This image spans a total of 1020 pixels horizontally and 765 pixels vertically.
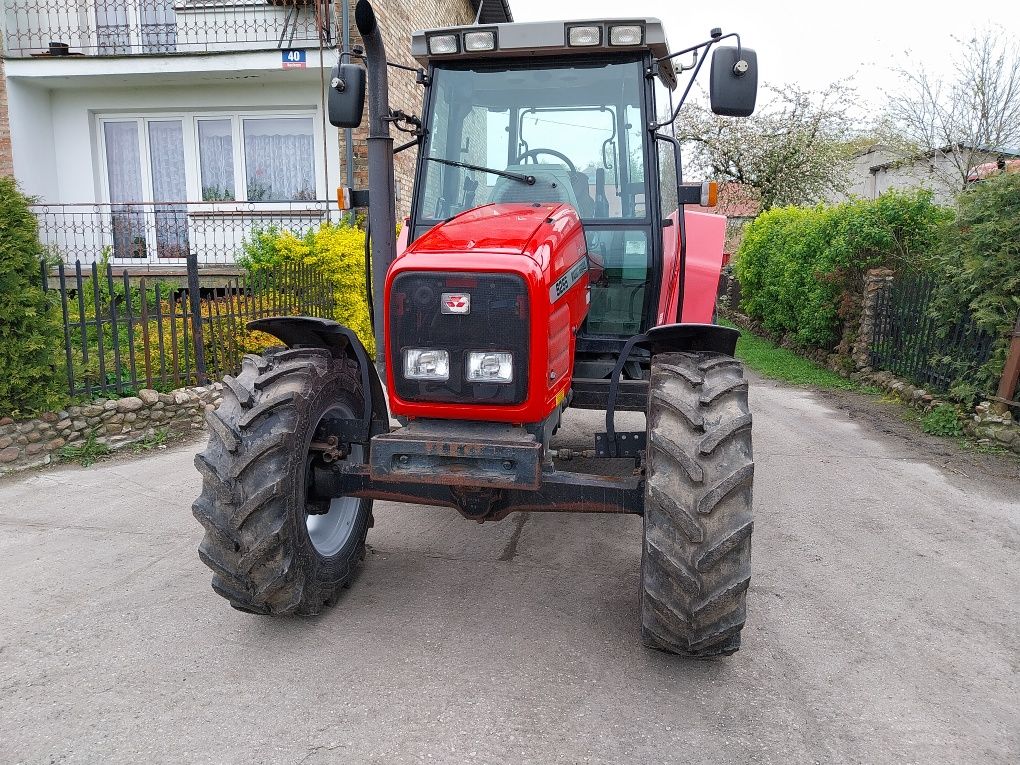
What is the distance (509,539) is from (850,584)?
1825mm

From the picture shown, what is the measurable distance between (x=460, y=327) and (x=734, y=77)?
1.68 meters

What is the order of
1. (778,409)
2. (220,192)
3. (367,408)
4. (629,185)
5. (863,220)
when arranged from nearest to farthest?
(367,408)
(629,185)
(778,409)
(863,220)
(220,192)

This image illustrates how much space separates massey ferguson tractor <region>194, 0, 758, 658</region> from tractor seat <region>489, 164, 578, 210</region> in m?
0.01

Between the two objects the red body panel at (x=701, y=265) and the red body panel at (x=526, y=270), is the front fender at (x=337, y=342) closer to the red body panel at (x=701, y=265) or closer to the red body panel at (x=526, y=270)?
the red body panel at (x=526, y=270)

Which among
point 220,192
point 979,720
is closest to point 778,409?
point 979,720

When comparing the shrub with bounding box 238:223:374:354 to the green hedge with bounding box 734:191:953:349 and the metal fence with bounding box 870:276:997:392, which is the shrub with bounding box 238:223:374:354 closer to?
the metal fence with bounding box 870:276:997:392

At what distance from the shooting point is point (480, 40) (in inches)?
158

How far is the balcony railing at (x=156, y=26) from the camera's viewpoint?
11766 mm

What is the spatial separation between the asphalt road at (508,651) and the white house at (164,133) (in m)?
8.35

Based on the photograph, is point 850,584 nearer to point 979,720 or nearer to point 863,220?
point 979,720

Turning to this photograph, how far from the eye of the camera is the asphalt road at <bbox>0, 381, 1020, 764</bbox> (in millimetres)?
2631

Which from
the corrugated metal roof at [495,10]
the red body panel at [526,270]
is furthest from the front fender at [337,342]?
the corrugated metal roof at [495,10]

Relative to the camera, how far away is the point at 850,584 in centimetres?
392

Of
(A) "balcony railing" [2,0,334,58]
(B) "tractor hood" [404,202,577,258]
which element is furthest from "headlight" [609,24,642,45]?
(A) "balcony railing" [2,0,334,58]
